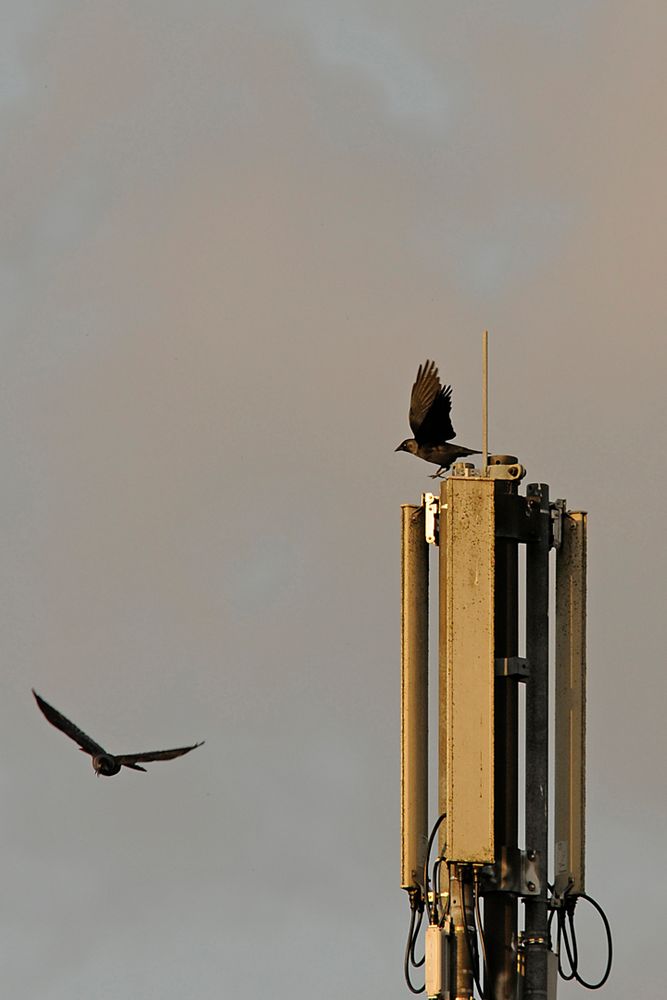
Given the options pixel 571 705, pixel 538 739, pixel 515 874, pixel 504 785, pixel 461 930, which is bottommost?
pixel 461 930

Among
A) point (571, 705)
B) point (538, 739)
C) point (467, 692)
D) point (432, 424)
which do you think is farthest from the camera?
point (432, 424)

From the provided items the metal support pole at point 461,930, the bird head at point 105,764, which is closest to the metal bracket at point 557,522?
the metal support pole at point 461,930

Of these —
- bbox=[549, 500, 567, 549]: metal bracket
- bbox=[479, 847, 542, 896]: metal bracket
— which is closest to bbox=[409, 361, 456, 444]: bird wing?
bbox=[549, 500, 567, 549]: metal bracket

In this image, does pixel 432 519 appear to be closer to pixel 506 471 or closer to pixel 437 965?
pixel 506 471

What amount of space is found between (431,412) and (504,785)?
546 centimetres

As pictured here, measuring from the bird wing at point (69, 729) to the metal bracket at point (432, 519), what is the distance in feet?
20.2

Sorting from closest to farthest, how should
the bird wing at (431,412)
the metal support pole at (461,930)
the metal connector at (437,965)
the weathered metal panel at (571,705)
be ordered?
the metal connector at (437,965), the metal support pole at (461,930), the weathered metal panel at (571,705), the bird wing at (431,412)

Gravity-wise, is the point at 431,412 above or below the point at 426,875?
above

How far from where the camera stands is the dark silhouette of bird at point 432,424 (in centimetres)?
3266

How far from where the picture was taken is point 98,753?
111 feet

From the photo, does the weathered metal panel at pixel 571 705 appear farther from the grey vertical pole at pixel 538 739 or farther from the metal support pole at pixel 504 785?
the metal support pole at pixel 504 785

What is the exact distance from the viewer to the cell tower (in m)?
28.4

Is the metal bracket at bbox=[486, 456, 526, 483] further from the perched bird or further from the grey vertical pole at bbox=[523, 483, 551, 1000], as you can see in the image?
the perched bird

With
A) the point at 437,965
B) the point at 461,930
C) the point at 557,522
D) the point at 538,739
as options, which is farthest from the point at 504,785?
the point at 557,522
